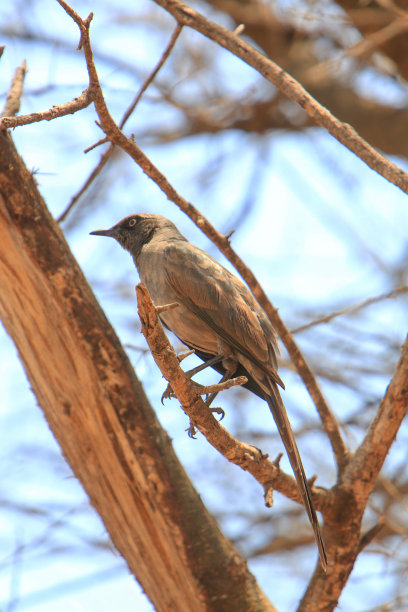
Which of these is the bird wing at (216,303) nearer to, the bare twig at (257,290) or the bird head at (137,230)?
the bare twig at (257,290)

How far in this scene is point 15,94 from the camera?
4371mm

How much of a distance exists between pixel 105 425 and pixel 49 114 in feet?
5.72

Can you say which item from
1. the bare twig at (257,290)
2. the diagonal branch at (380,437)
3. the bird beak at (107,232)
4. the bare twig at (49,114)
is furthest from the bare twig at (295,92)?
the bird beak at (107,232)

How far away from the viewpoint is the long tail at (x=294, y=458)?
11.2 feet

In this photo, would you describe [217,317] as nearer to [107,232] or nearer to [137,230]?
[137,230]

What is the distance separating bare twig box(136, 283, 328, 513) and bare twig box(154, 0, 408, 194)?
144 centimetres

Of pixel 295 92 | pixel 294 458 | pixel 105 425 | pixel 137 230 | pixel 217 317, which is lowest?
pixel 294 458

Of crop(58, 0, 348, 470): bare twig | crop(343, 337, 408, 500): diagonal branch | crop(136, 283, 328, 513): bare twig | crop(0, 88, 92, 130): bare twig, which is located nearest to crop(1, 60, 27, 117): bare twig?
crop(58, 0, 348, 470): bare twig

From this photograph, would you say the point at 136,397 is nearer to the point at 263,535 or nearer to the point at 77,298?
the point at 77,298

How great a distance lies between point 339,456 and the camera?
3994mm

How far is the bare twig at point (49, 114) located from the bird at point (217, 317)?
4.20 feet

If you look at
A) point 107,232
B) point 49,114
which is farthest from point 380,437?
point 107,232

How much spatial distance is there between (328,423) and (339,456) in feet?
0.68

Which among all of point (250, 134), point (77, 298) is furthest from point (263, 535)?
point (250, 134)
